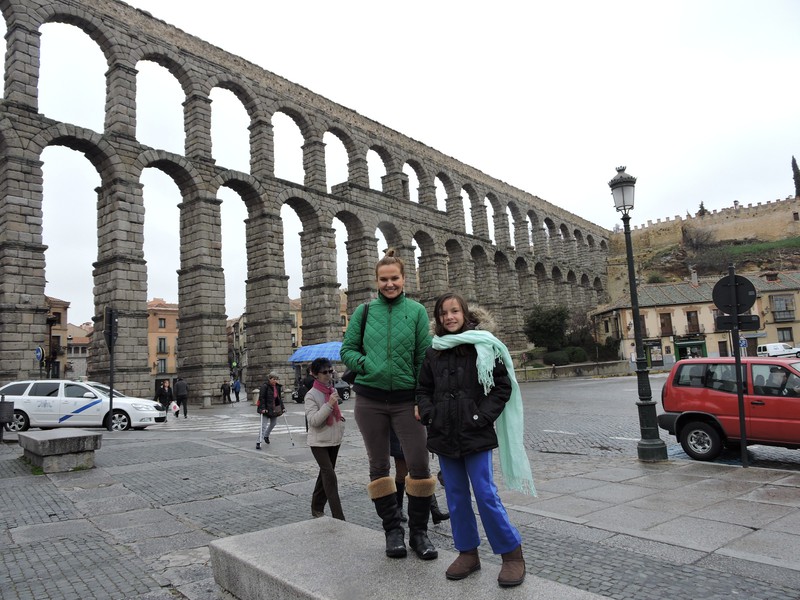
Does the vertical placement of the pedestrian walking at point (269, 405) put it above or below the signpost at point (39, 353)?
below

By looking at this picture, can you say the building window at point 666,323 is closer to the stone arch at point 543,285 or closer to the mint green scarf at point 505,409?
the stone arch at point 543,285

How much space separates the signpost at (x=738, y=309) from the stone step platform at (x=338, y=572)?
5.84 meters

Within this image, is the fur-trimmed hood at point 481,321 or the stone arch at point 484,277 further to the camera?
the stone arch at point 484,277

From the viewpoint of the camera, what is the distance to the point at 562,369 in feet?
116

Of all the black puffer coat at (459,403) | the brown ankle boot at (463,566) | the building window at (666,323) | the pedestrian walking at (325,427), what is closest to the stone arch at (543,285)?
the building window at (666,323)

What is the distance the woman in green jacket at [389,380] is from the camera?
3.55 metres

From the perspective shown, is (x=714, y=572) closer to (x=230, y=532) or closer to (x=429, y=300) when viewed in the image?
(x=230, y=532)

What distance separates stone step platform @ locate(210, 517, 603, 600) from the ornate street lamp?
5742 mm

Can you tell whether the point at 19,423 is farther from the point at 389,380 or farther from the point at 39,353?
the point at 389,380

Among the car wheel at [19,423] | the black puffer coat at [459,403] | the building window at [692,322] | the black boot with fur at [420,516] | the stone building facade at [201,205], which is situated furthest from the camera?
the building window at [692,322]

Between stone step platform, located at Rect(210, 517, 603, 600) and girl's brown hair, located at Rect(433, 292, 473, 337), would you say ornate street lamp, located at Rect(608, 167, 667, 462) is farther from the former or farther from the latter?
stone step platform, located at Rect(210, 517, 603, 600)

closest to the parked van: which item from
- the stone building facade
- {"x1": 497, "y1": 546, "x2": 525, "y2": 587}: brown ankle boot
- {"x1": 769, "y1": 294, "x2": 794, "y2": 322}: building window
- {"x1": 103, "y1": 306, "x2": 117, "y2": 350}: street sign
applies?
{"x1": 497, "y1": 546, "x2": 525, "y2": 587}: brown ankle boot

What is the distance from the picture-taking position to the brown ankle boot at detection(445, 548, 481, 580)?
2729mm

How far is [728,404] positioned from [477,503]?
21.1 ft
